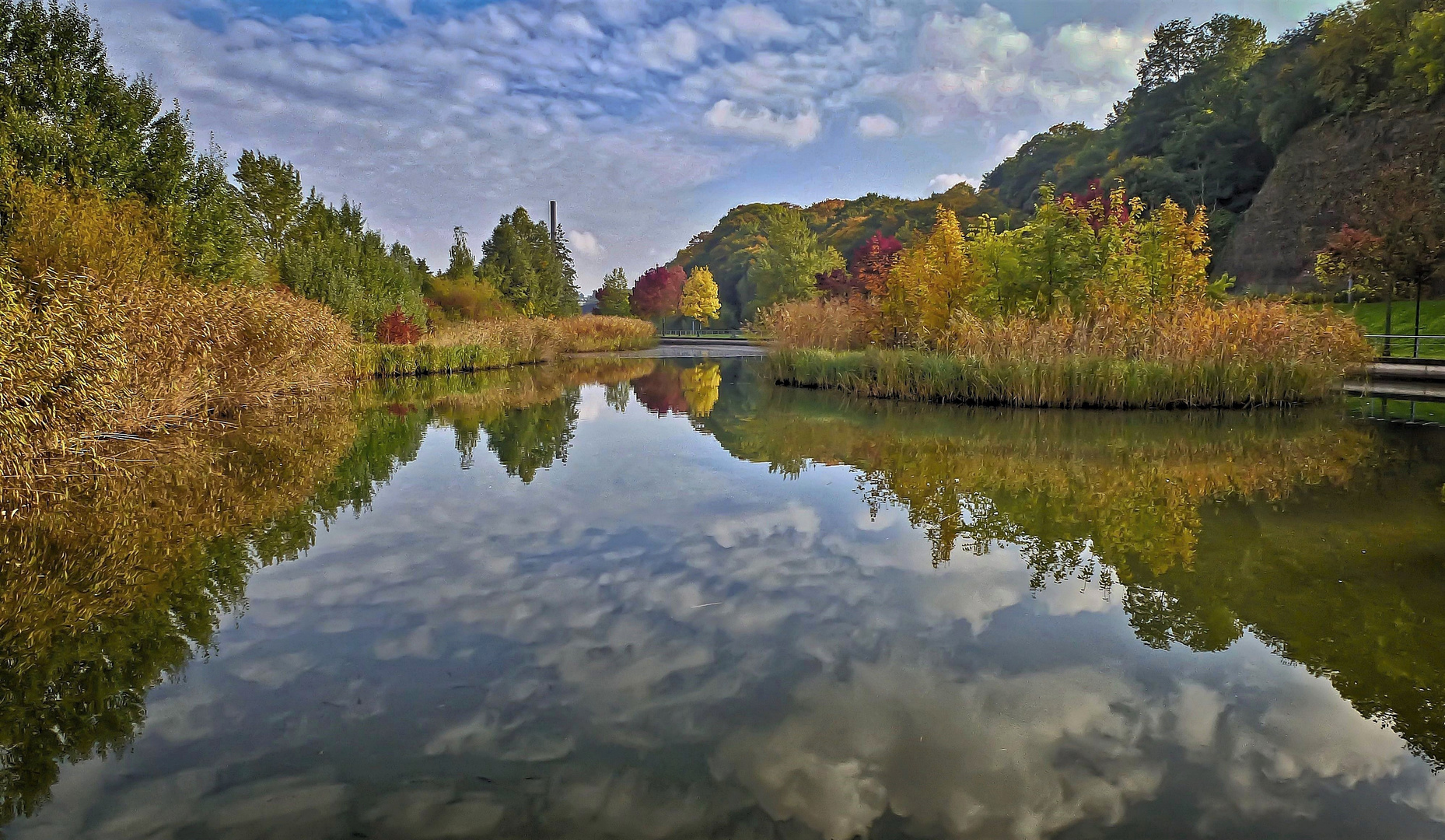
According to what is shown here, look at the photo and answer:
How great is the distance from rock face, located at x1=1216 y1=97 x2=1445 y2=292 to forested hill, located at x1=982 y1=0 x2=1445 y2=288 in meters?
0.08

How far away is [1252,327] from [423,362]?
18385 mm

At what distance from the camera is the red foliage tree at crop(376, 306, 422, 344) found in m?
22.0

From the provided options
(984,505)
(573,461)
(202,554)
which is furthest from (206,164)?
(984,505)

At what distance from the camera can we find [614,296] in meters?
54.2

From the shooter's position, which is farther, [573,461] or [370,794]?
[573,461]

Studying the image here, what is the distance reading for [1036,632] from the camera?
11.9ft

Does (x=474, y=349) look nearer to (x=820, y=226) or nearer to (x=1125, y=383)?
(x=1125, y=383)

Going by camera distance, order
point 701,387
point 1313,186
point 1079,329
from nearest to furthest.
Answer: point 1079,329
point 701,387
point 1313,186

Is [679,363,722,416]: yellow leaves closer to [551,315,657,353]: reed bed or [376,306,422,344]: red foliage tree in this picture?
[376,306,422,344]: red foliage tree

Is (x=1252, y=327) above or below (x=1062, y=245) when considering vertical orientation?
below

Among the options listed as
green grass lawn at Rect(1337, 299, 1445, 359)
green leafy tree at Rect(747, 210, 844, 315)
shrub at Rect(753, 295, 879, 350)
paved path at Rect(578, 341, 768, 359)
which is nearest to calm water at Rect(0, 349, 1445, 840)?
shrub at Rect(753, 295, 879, 350)

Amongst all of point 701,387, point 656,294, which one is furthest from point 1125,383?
point 656,294

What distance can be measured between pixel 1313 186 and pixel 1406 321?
11804 millimetres

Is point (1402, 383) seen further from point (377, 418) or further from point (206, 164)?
point (206, 164)
